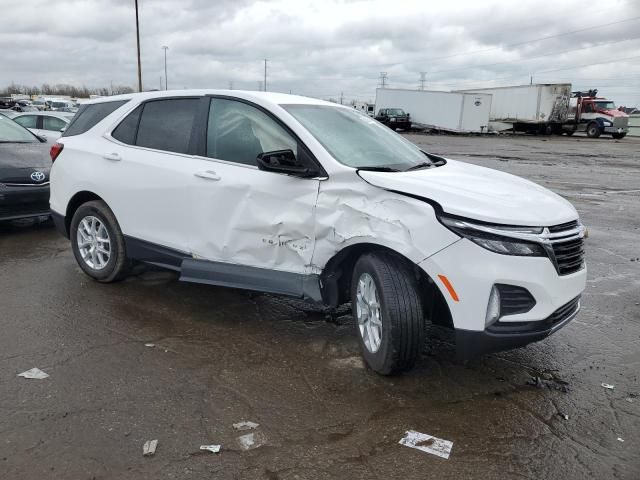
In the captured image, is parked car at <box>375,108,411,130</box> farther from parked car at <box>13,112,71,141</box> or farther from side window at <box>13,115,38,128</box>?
side window at <box>13,115,38,128</box>

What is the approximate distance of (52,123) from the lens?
40.9 feet

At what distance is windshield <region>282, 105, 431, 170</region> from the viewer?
402 cm

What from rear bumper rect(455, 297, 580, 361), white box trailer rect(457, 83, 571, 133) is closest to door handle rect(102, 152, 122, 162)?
rear bumper rect(455, 297, 580, 361)

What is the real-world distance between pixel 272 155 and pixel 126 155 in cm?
182

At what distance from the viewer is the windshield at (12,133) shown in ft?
26.1

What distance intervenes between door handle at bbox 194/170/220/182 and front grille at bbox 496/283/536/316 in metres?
2.25

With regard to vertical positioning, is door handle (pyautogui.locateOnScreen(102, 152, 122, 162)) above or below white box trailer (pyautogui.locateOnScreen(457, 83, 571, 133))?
below

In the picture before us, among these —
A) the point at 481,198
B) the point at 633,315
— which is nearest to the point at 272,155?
the point at 481,198

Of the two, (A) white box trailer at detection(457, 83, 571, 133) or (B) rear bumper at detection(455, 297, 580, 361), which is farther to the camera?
(A) white box trailer at detection(457, 83, 571, 133)

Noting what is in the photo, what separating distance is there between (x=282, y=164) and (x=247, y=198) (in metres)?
0.44

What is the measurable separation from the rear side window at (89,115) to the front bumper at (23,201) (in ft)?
6.07

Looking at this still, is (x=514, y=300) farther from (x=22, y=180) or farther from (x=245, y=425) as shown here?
(x=22, y=180)

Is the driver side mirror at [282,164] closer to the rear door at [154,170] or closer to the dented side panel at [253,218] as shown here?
the dented side panel at [253,218]

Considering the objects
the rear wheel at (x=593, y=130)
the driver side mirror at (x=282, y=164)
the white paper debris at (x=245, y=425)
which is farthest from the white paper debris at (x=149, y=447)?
the rear wheel at (x=593, y=130)
